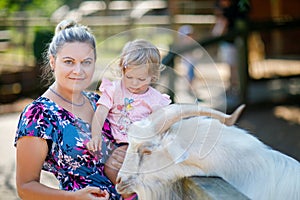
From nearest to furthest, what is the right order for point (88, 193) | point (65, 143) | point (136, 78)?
point (88, 193), point (65, 143), point (136, 78)

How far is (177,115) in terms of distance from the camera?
8.04 feet

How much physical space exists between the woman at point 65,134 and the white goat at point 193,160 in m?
0.13

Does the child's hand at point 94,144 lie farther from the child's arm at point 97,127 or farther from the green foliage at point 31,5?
the green foliage at point 31,5

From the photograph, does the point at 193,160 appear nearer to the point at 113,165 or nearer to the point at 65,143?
the point at 113,165

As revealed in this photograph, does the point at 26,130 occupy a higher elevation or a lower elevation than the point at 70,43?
lower

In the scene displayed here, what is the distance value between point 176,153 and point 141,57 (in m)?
0.41

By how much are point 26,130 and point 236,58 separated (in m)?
7.89

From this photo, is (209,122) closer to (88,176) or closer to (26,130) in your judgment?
(88,176)

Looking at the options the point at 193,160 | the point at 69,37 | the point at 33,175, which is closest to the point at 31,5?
the point at 69,37

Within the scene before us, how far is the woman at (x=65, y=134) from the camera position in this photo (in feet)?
7.31

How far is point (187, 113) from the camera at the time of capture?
247 centimetres

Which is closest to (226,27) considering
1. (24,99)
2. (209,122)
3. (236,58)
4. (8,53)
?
(236,58)

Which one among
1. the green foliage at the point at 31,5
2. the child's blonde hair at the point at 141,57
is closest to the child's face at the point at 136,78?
the child's blonde hair at the point at 141,57

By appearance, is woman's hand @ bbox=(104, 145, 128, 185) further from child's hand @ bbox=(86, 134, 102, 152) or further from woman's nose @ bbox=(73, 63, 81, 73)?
woman's nose @ bbox=(73, 63, 81, 73)
